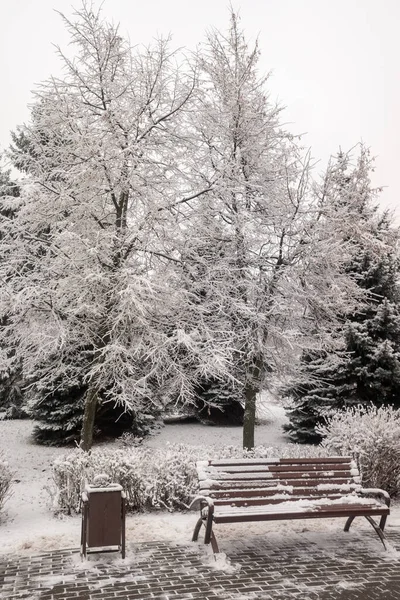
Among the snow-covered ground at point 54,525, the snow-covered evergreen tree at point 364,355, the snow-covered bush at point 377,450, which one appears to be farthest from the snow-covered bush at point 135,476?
the snow-covered evergreen tree at point 364,355

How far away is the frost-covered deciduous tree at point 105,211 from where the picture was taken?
8.27 meters

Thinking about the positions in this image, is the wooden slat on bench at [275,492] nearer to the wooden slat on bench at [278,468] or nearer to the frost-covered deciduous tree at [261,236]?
the wooden slat on bench at [278,468]

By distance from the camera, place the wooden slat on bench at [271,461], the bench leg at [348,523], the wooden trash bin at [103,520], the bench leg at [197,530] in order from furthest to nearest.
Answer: the bench leg at [348,523]
the wooden slat on bench at [271,461]
the bench leg at [197,530]
the wooden trash bin at [103,520]

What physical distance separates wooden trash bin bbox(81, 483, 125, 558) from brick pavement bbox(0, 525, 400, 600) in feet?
0.51

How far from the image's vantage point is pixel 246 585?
468 cm

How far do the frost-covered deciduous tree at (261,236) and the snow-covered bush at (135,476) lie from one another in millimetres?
3212

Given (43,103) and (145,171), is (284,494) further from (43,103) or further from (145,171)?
(43,103)

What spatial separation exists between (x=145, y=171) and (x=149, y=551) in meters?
6.19

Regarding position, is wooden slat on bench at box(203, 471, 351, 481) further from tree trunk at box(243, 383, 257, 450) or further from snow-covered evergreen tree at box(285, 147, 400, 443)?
snow-covered evergreen tree at box(285, 147, 400, 443)

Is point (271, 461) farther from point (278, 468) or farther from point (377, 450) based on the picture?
point (377, 450)

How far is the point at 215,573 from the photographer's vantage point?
4.95 m

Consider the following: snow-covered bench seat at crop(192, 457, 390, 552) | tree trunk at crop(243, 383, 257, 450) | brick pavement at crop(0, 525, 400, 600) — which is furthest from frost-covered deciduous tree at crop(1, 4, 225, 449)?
brick pavement at crop(0, 525, 400, 600)

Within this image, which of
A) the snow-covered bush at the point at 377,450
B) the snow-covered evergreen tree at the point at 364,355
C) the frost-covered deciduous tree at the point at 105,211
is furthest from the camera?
the snow-covered evergreen tree at the point at 364,355

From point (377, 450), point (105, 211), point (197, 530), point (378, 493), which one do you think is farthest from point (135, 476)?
point (105, 211)
